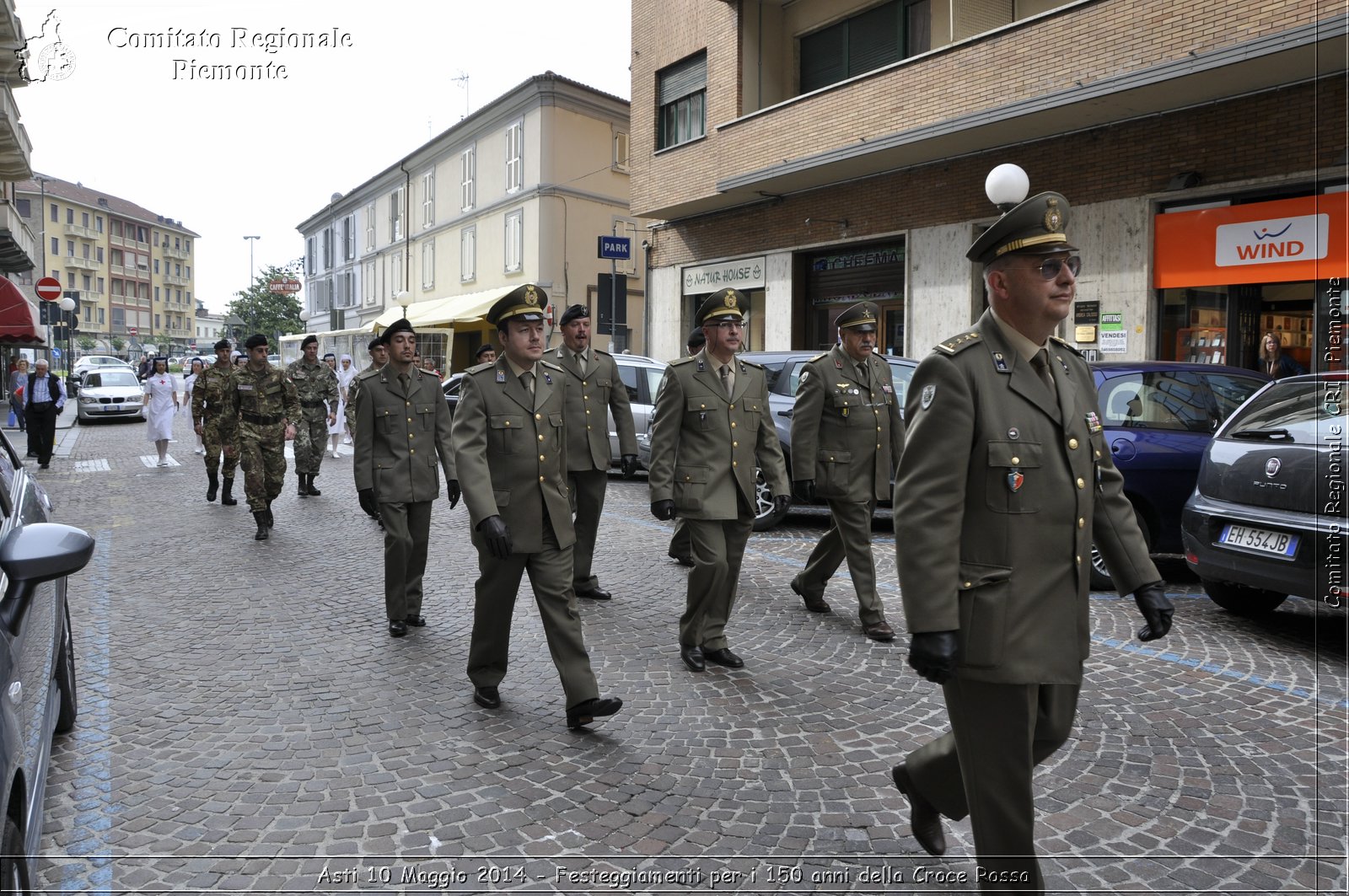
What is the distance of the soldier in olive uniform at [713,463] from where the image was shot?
16.9 ft

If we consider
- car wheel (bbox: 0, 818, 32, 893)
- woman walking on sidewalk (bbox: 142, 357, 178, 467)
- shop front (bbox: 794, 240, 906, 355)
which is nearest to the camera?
car wheel (bbox: 0, 818, 32, 893)

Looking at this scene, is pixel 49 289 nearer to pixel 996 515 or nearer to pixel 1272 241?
pixel 1272 241

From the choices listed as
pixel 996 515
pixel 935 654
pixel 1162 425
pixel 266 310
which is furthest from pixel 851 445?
pixel 266 310

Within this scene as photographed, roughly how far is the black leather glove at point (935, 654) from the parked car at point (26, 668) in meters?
2.04

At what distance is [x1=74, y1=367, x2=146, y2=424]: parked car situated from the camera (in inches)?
1019

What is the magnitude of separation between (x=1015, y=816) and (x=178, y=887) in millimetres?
2488

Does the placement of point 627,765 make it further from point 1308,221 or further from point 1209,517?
point 1308,221

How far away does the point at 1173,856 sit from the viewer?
3143mm

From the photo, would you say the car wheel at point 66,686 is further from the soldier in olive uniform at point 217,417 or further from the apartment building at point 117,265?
the apartment building at point 117,265

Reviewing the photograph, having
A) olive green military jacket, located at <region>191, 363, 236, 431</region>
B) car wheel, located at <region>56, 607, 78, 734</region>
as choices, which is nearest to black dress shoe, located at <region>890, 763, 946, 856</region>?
car wheel, located at <region>56, 607, 78, 734</region>

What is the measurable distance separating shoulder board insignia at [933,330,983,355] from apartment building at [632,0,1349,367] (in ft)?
30.9

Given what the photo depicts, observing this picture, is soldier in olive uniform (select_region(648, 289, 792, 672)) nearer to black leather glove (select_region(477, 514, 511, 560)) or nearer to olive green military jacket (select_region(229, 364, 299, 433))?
black leather glove (select_region(477, 514, 511, 560))

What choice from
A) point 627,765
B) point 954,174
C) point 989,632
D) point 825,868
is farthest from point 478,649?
point 954,174

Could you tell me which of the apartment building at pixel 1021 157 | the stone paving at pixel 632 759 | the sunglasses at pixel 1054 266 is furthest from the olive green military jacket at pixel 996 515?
the apartment building at pixel 1021 157
